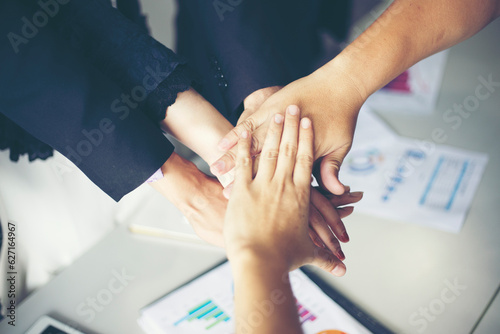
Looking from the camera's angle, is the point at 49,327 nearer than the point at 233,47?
Yes

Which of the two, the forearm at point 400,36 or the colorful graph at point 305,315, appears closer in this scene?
the colorful graph at point 305,315

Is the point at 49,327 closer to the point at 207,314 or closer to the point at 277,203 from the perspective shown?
the point at 207,314

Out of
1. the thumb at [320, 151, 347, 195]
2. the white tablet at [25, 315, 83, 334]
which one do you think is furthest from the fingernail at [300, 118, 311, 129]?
the white tablet at [25, 315, 83, 334]

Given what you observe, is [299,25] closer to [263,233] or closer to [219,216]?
[219,216]

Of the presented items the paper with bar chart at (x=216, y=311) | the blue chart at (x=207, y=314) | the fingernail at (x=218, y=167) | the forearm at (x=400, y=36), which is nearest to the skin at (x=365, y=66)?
the forearm at (x=400, y=36)

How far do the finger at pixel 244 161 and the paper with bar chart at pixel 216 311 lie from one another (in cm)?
23

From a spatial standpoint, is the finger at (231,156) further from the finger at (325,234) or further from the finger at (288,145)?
the finger at (325,234)

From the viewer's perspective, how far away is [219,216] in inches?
32.3

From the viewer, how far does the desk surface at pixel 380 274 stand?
0.75 metres

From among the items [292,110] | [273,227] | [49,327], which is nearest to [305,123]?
[292,110]

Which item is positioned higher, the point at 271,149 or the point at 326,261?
the point at 271,149

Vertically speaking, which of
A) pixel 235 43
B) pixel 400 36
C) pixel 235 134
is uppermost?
pixel 235 43

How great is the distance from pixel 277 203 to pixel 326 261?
13 cm

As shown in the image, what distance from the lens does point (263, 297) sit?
0.54 metres
